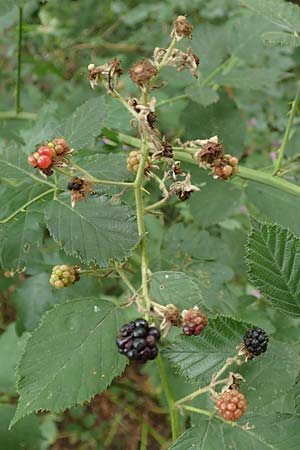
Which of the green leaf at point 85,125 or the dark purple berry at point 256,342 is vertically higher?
the green leaf at point 85,125

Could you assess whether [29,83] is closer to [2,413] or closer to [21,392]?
[2,413]

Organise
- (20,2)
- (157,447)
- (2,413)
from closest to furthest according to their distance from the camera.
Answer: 1. (20,2)
2. (2,413)
3. (157,447)

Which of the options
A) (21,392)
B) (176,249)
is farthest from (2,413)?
(21,392)

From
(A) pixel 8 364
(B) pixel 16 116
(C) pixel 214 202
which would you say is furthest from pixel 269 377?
(A) pixel 8 364

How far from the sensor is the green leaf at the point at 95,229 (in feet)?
3.75

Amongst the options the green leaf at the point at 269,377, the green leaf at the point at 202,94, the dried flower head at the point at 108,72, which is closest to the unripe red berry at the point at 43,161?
the dried flower head at the point at 108,72

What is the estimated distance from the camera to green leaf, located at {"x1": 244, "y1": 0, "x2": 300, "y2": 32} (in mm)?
1487

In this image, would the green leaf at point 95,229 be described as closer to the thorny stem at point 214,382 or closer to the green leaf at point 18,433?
the thorny stem at point 214,382

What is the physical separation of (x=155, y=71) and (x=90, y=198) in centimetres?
29

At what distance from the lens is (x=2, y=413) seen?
2.03 m

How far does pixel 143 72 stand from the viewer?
1.01 m

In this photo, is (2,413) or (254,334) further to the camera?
(2,413)

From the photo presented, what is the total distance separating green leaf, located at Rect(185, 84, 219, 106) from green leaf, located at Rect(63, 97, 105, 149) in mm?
405

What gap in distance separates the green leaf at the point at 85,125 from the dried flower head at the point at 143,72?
0.35 metres
